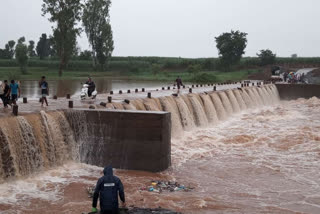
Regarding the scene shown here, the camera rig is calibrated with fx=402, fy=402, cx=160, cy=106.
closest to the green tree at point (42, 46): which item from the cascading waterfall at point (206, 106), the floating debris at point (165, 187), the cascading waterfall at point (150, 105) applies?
the cascading waterfall at point (206, 106)

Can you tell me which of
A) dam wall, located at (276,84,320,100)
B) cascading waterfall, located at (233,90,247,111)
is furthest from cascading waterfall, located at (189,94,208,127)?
dam wall, located at (276,84,320,100)

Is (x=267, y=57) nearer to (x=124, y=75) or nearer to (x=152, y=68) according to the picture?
(x=152, y=68)

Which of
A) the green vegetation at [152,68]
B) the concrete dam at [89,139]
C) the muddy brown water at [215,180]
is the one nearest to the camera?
the muddy brown water at [215,180]

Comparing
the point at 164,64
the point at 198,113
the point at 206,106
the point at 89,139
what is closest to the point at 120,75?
the point at 164,64

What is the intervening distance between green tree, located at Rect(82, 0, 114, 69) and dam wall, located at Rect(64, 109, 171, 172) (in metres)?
49.4

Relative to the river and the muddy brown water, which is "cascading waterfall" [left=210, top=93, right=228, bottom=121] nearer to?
the muddy brown water

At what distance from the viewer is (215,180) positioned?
11773mm

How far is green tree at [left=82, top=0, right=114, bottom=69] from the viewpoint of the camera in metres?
61.4

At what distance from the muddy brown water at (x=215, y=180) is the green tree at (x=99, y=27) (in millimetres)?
45442

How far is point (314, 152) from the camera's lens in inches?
609

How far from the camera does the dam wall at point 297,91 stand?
3762cm

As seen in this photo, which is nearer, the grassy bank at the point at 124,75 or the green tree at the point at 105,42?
the grassy bank at the point at 124,75

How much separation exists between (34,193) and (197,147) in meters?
7.68

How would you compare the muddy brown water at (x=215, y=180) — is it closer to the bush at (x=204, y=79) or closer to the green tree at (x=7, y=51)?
the bush at (x=204, y=79)
